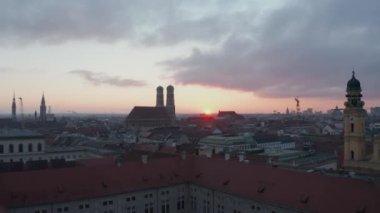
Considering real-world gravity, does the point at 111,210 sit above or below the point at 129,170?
below

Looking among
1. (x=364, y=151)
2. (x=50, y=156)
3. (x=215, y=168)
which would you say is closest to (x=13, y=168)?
(x=215, y=168)

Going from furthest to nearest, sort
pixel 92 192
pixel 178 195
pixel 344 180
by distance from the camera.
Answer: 1. pixel 178 195
2. pixel 92 192
3. pixel 344 180

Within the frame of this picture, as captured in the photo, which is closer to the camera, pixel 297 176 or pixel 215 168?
pixel 297 176

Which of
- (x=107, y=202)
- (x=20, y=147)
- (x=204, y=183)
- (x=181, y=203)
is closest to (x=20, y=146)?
(x=20, y=147)

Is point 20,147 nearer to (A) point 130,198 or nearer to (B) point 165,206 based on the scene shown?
(A) point 130,198

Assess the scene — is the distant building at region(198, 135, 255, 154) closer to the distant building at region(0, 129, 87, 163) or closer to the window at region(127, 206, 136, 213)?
the distant building at region(0, 129, 87, 163)

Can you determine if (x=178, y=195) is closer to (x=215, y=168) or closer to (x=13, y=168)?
(x=215, y=168)

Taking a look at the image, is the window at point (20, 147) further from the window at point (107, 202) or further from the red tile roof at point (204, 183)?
the window at point (107, 202)
